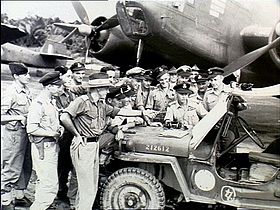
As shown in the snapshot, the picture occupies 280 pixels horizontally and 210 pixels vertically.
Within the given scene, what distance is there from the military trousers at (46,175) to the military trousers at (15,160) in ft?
0.18

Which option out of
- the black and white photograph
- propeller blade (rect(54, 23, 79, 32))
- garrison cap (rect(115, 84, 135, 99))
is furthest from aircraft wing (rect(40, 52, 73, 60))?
garrison cap (rect(115, 84, 135, 99))

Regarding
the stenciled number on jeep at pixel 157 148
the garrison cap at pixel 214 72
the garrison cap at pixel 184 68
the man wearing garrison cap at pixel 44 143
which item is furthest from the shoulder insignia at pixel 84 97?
the garrison cap at pixel 214 72

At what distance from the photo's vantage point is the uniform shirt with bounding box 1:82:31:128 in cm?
203

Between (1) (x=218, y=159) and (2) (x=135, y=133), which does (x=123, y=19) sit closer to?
(2) (x=135, y=133)

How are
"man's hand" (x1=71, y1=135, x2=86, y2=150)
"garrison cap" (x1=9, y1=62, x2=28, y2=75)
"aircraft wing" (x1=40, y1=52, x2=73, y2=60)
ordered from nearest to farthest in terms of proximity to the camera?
"man's hand" (x1=71, y1=135, x2=86, y2=150) < "garrison cap" (x1=9, y1=62, x2=28, y2=75) < "aircraft wing" (x1=40, y1=52, x2=73, y2=60)

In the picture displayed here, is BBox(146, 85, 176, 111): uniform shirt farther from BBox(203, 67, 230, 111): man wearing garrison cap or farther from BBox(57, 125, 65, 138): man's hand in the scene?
BBox(57, 125, 65, 138): man's hand

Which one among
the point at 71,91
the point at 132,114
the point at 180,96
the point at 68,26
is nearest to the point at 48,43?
the point at 68,26

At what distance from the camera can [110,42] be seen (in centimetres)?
254

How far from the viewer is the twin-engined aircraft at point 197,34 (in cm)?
214

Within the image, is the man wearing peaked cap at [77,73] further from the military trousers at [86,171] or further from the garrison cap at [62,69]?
the military trousers at [86,171]

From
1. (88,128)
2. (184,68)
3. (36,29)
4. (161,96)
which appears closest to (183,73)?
(184,68)

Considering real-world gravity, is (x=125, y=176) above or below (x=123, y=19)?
below

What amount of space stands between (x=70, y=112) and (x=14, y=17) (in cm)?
52

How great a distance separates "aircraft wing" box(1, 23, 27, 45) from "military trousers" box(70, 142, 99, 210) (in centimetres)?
61
